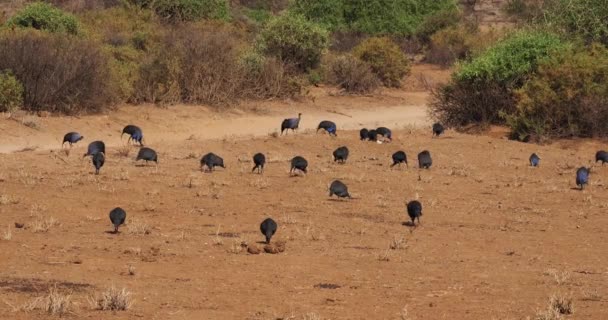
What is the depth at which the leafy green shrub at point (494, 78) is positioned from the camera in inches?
1057

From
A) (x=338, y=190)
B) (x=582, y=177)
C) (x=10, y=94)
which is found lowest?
(x=338, y=190)

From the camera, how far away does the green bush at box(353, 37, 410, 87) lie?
39719mm

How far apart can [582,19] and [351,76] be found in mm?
9944

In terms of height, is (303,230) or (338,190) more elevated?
(338,190)

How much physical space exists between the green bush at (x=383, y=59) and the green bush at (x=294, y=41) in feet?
8.23

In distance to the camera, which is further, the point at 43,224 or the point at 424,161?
the point at 424,161

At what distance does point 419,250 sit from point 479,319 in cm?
369

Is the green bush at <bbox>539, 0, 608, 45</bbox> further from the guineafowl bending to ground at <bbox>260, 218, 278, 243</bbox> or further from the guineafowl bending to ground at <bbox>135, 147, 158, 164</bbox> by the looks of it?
the guineafowl bending to ground at <bbox>260, 218, 278, 243</bbox>

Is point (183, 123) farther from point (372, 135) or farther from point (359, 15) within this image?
point (359, 15)

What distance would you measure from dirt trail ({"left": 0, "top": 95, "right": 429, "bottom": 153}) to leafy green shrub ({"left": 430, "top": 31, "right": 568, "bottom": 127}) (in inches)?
94.9

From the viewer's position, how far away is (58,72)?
25.1m

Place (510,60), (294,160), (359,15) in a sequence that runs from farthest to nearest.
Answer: (359,15), (510,60), (294,160)

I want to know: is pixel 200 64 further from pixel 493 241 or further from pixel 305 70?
pixel 493 241

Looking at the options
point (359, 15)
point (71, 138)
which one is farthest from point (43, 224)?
point (359, 15)
